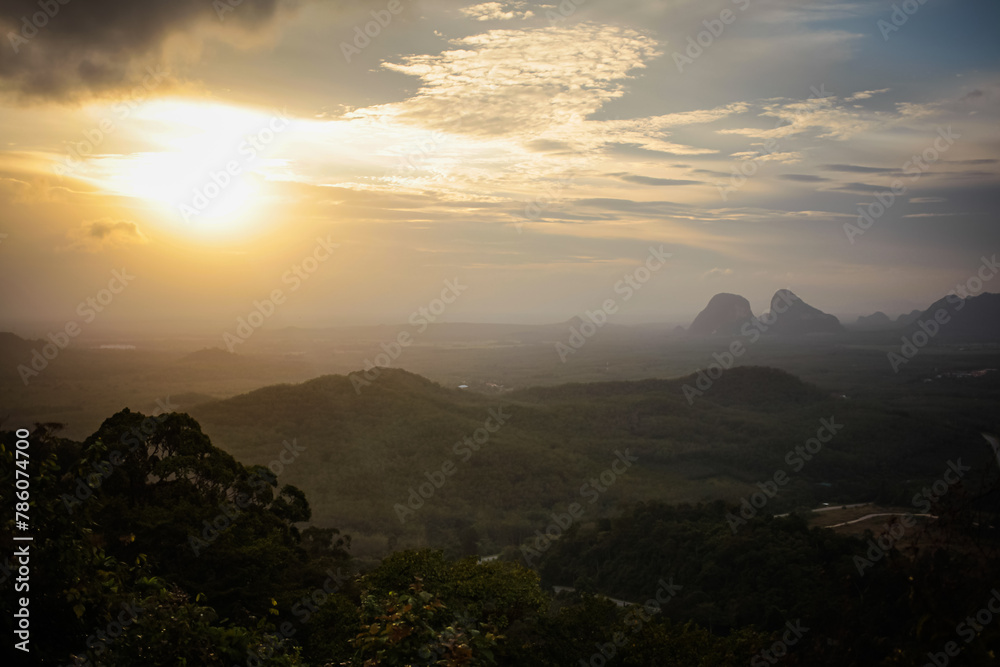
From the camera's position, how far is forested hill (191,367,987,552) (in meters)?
59.5

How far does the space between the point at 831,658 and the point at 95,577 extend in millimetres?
14692

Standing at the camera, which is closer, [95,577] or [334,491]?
[95,577]

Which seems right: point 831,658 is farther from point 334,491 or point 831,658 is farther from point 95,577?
point 334,491

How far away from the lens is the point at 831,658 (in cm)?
1348

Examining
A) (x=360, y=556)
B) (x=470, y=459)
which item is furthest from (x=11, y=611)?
(x=470, y=459)
